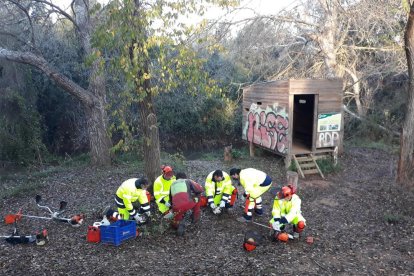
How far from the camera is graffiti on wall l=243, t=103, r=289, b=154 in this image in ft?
40.4

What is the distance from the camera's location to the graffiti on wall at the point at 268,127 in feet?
40.4

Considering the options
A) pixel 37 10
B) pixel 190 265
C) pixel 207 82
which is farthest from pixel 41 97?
pixel 190 265

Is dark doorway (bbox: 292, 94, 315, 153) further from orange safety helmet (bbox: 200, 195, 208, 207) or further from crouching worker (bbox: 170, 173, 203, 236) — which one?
crouching worker (bbox: 170, 173, 203, 236)

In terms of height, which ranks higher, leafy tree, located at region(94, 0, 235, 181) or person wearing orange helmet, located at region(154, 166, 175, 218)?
leafy tree, located at region(94, 0, 235, 181)

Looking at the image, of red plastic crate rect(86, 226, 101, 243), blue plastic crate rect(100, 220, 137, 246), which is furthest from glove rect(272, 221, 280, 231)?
red plastic crate rect(86, 226, 101, 243)

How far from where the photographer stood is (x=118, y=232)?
6.50m

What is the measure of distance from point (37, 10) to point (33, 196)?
7.39 m

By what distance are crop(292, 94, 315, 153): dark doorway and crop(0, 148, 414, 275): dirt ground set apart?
496cm

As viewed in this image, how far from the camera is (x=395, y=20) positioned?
1371 cm

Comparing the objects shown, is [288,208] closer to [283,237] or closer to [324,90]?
[283,237]

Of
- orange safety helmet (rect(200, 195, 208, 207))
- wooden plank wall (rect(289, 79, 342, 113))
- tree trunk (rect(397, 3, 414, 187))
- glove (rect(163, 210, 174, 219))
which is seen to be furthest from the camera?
wooden plank wall (rect(289, 79, 342, 113))

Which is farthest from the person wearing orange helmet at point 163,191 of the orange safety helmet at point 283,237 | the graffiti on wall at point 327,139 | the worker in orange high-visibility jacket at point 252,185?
the graffiti on wall at point 327,139

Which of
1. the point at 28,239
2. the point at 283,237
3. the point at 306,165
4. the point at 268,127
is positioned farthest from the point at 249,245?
the point at 268,127

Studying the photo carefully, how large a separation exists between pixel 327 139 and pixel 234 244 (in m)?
7.07
